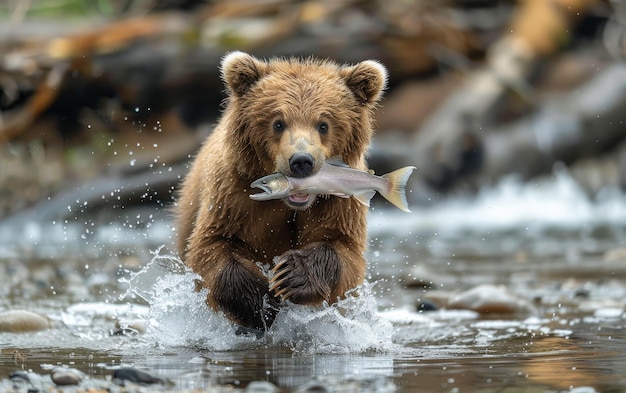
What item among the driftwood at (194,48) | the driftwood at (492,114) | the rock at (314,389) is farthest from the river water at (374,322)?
the driftwood at (194,48)

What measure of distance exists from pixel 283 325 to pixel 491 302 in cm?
174

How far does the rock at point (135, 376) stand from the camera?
Result: 4.45 metres

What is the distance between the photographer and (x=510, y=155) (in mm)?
14938

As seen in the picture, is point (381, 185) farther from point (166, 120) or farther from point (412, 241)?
point (166, 120)

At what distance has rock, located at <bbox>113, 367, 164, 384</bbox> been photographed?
4449mm

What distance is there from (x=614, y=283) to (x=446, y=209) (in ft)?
20.6

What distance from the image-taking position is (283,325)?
5.91 meters

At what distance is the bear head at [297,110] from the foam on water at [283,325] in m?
0.66

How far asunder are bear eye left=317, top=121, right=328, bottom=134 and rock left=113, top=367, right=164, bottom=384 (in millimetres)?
1832

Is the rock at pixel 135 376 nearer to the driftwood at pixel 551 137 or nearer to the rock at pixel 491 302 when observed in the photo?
the rock at pixel 491 302

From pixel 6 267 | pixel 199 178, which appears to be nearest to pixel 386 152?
pixel 6 267

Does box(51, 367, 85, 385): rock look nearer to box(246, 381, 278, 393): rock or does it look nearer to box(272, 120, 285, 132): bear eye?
box(246, 381, 278, 393): rock

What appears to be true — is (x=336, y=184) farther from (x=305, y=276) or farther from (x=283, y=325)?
(x=283, y=325)

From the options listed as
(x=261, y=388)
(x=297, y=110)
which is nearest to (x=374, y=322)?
(x=297, y=110)
